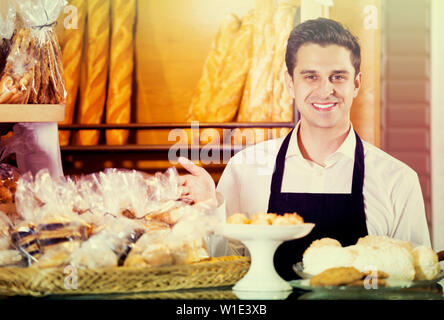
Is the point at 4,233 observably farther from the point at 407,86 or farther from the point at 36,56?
the point at 407,86

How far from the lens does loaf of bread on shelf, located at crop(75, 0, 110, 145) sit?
2.67m

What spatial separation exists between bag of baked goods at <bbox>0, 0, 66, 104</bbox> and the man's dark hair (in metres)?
0.94

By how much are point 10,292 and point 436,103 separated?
186 cm

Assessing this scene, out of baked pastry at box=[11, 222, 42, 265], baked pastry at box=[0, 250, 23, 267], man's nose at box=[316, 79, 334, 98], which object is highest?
man's nose at box=[316, 79, 334, 98]

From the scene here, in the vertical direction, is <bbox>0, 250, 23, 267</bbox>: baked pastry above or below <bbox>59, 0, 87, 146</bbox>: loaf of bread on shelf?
below

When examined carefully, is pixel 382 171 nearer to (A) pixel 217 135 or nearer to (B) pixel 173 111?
(A) pixel 217 135

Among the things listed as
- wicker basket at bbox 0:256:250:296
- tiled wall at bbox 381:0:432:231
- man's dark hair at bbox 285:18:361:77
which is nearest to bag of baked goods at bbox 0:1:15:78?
wicker basket at bbox 0:256:250:296

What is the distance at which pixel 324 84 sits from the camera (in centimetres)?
237

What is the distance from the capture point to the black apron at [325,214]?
7.35 feet

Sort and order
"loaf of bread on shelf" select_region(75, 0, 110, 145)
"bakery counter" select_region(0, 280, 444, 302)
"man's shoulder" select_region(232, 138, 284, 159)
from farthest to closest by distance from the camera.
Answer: "loaf of bread on shelf" select_region(75, 0, 110, 145) < "man's shoulder" select_region(232, 138, 284, 159) < "bakery counter" select_region(0, 280, 444, 302)

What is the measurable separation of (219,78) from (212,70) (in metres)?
0.05

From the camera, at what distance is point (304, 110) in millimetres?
2430

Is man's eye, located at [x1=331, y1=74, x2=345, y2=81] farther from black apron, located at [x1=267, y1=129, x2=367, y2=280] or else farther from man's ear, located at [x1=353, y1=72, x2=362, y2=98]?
black apron, located at [x1=267, y1=129, x2=367, y2=280]
